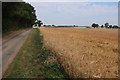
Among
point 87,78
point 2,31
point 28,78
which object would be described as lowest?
point 28,78

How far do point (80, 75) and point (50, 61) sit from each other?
2532 millimetres

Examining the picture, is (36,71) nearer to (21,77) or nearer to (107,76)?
(21,77)

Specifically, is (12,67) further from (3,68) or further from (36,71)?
(36,71)

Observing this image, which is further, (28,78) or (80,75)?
(28,78)

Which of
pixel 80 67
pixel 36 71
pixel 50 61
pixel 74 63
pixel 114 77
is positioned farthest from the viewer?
pixel 50 61

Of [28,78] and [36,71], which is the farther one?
[36,71]

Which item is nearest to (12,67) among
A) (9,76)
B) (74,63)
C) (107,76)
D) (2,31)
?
(9,76)

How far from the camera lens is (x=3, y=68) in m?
5.43

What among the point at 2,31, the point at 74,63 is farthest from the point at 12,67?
the point at 2,31

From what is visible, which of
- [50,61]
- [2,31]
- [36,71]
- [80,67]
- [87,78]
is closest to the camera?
[87,78]

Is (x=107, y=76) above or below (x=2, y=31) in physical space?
below

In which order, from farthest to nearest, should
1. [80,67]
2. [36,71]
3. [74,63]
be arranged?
[36,71] < [74,63] < [80,67]

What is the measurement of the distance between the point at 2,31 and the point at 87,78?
1985 cm

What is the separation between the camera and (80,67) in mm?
4641
